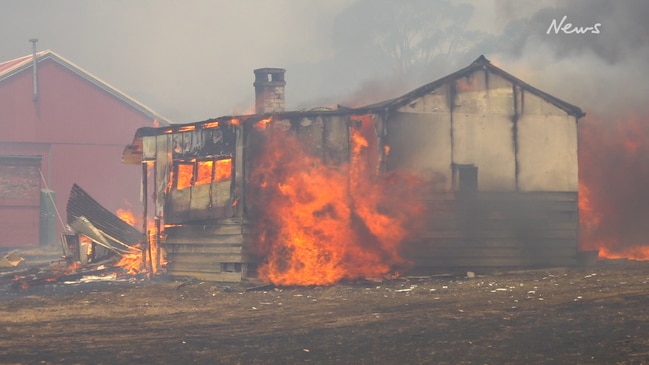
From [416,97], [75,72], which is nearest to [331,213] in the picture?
[416,97]

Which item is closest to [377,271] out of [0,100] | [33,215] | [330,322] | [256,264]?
[256,264]

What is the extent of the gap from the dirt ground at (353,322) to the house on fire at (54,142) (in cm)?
1840

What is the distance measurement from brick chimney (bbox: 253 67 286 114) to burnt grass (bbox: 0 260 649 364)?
844 cm

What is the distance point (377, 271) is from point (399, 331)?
7.53 metres

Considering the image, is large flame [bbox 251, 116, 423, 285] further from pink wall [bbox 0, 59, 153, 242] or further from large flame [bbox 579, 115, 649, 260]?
pink wall [bbox 0, 59, 153, 242]

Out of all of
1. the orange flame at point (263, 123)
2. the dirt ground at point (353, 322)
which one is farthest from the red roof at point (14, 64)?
the orange flame at point (263, 123)

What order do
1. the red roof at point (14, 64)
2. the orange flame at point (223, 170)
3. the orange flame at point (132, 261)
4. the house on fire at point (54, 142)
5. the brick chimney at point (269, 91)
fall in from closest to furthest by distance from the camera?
1. the orange flame at point (223, 170)
2. the orange flame at point (132, 261)
3. the brick chimney at point (269, 91)
4. the house on fire at point (54, 142)
5. the red roof at point (14, 64)

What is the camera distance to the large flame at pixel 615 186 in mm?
23281

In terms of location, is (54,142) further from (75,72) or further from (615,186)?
(615,186)

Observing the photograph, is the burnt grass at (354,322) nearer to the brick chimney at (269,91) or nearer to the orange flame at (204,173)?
the orange flame at (204,173)

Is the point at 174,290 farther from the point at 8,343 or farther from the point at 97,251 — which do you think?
the point at 8,343

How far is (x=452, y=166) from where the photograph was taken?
1981cm

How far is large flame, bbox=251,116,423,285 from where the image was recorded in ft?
62.8

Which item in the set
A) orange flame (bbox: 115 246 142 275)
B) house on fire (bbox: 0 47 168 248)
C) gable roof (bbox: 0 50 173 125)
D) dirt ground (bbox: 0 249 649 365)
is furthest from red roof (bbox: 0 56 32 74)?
dirt ground (bbox: 0 249 649 365)
